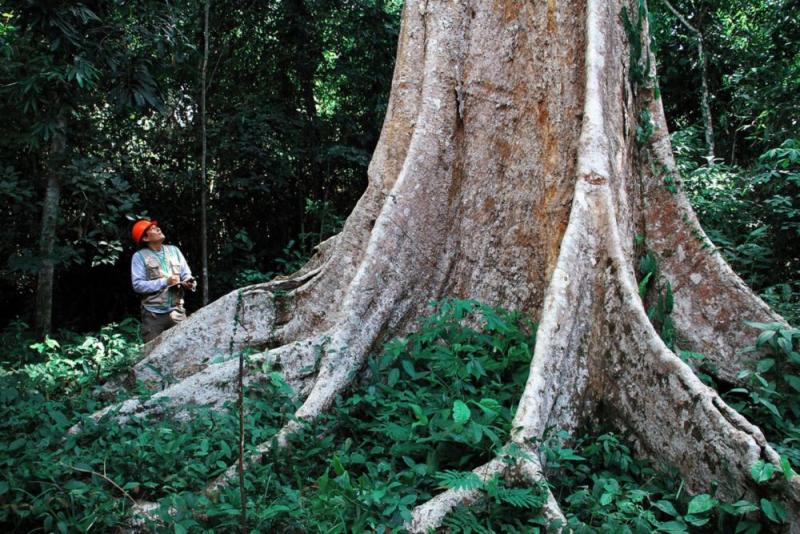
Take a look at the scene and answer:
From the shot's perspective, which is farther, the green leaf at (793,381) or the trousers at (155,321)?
the trousers at (155,321)

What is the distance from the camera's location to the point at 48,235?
22.5ft

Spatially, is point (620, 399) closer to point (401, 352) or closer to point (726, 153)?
point (401, 352)

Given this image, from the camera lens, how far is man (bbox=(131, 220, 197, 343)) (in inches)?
234

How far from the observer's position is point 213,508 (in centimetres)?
286

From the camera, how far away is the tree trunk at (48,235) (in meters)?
6.83

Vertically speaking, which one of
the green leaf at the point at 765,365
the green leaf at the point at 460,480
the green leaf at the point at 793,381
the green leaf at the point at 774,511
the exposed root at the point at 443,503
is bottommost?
the exposed root at the point at 443,503

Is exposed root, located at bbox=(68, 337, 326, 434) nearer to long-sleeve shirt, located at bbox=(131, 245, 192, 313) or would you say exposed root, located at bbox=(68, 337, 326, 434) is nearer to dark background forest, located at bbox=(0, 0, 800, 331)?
long-sleeve shirt, located at bbox=(131, 245, 192, 313)

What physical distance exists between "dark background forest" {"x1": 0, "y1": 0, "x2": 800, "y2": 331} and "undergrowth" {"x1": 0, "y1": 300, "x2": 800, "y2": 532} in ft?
11.2

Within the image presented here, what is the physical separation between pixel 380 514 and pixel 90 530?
117 cm

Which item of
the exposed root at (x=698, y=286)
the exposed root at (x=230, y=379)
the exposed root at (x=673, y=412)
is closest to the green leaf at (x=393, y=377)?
the exposed root at (x=230, y=379)

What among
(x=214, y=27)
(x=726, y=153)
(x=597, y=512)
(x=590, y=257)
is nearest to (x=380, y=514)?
(x=597, y=512)

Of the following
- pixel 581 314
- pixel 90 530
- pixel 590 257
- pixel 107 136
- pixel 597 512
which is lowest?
pixel 90 530

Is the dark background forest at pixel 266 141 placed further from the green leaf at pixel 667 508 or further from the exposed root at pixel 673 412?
the green leaf at pixel 667 508

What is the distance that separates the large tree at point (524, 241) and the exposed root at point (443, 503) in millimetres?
513
